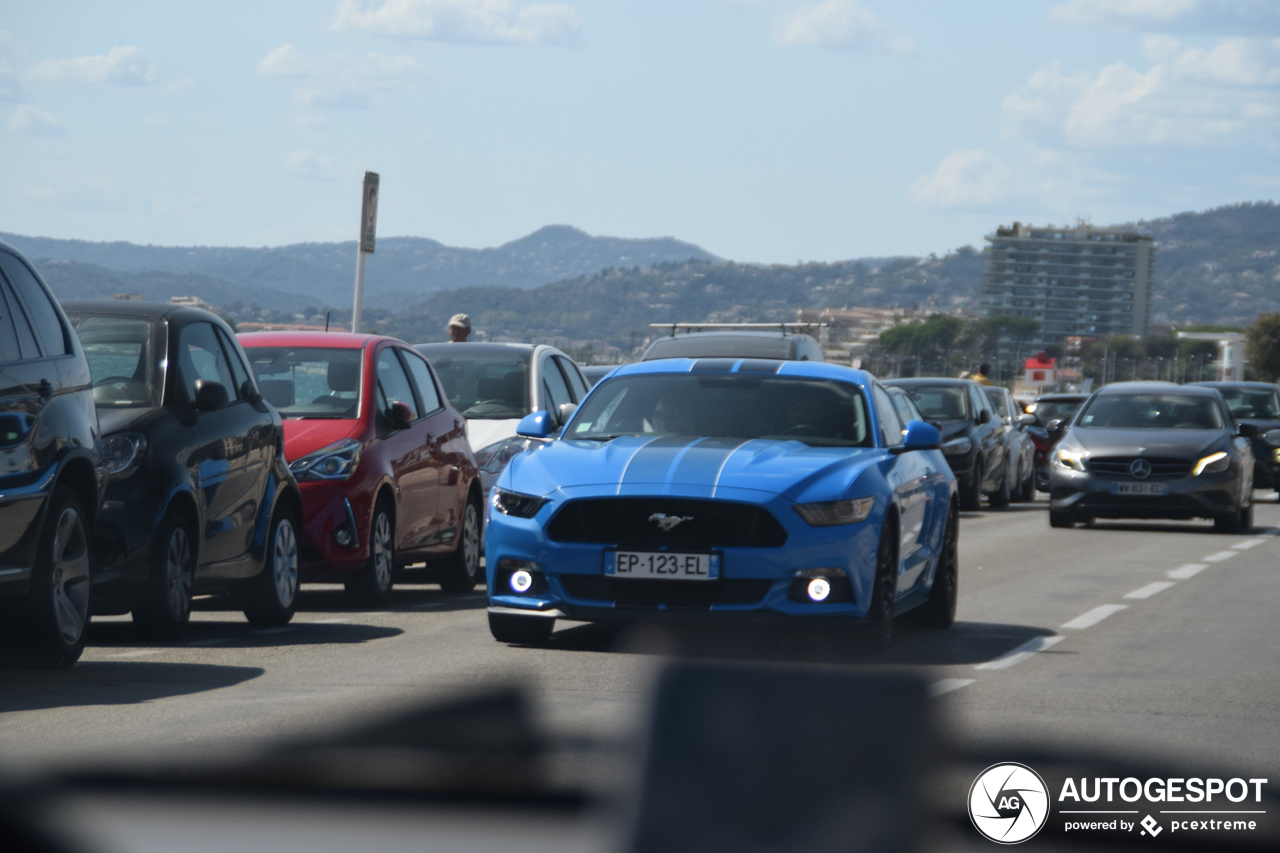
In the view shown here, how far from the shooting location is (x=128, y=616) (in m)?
10.2

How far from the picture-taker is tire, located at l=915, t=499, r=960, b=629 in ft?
32.9

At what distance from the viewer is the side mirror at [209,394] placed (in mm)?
8891

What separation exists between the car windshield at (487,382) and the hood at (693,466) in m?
5.72

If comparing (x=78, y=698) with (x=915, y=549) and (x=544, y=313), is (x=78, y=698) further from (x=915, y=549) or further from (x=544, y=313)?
(x=544, y=313)

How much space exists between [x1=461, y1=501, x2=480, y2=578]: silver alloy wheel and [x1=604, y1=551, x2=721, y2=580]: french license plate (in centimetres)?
459

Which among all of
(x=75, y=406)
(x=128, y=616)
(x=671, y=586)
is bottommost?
(x=128, y=616)

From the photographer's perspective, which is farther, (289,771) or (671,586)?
(671,586)

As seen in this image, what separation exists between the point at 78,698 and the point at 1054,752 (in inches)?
243

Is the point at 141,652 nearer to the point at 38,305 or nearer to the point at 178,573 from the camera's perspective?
the point at 178,573

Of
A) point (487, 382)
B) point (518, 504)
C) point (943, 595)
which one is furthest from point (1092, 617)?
point (487, 382)

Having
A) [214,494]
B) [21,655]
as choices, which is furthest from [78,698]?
[214,494]

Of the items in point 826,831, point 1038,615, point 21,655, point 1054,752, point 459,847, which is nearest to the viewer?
point 826,831

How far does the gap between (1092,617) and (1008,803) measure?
10312mm

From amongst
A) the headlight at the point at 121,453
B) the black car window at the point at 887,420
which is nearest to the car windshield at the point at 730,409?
the black car window at the point at 887,420
